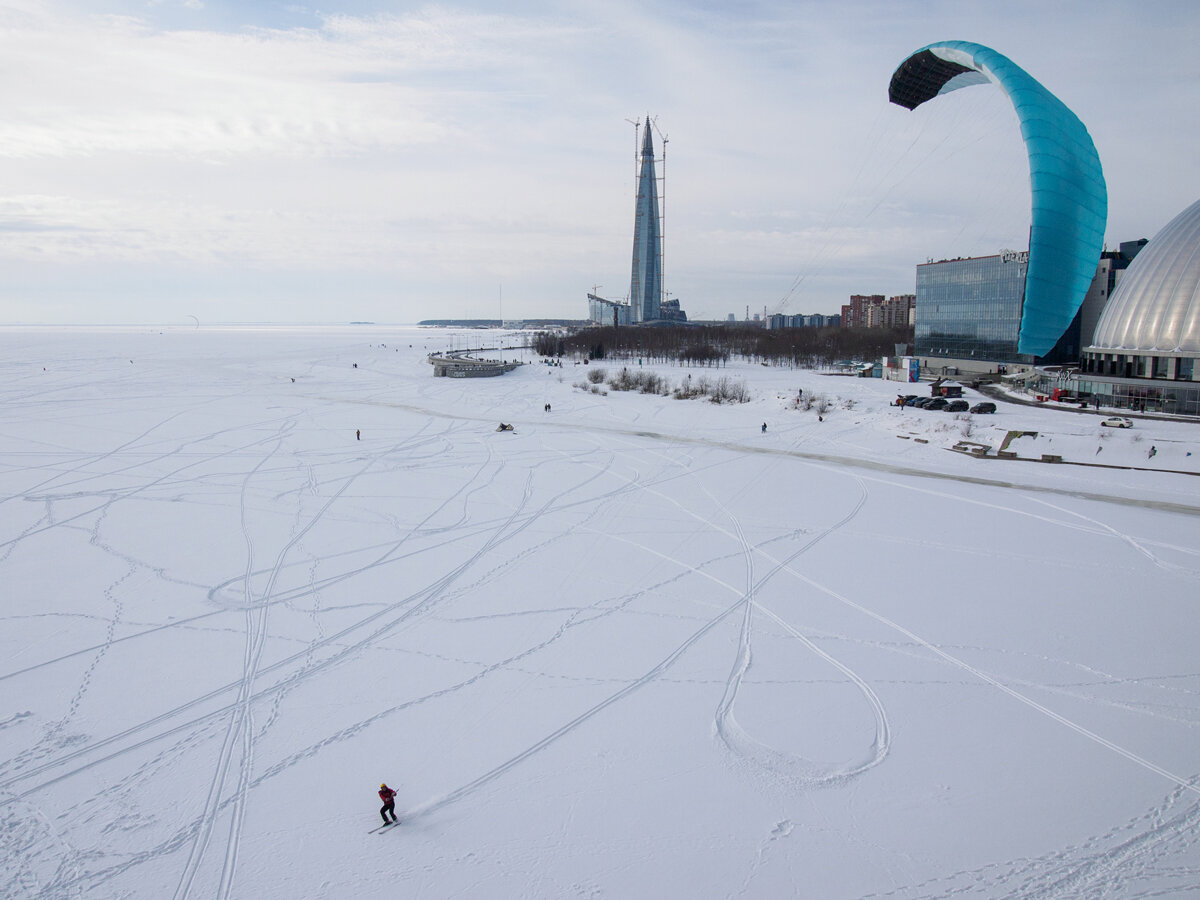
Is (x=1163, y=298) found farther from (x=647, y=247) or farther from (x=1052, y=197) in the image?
(x=647, y=247)

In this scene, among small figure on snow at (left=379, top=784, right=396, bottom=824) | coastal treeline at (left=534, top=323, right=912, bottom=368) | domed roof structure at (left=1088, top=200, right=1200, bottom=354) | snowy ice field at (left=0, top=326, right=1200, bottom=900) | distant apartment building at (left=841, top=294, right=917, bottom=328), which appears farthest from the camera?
distant apartment building at (left=841, top=294, right=917, bottom=328)

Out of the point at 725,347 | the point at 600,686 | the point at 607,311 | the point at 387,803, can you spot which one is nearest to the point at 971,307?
the point at 725,347

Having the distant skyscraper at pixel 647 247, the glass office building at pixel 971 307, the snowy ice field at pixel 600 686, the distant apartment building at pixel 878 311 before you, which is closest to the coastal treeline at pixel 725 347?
the glass office building at pixel 971 307

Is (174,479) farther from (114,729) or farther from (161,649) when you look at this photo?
(114,729)

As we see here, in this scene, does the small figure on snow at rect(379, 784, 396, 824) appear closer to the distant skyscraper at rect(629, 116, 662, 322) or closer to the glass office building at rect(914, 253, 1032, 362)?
the glass office building at rect(914, 253, 1032, 362)

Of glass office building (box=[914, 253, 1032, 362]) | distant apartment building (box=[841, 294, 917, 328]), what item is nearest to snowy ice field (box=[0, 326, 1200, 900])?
glass office building (box=[914, 253, 1032, 362])

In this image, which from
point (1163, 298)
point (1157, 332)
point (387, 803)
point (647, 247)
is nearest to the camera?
point (387, 803)

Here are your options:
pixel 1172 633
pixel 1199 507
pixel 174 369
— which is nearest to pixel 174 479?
pixel 1172 633
